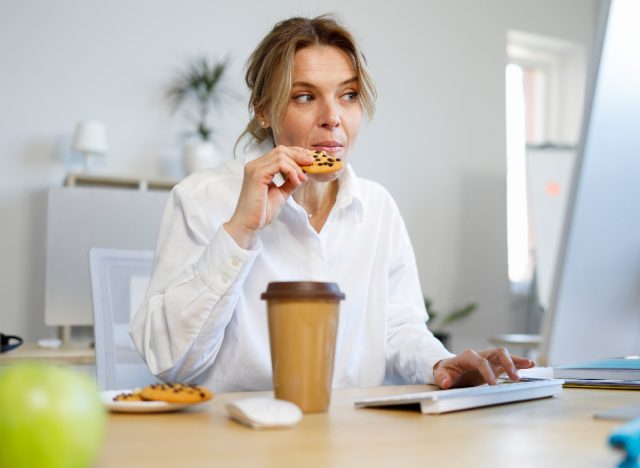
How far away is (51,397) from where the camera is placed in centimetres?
49

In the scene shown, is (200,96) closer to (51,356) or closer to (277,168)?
(51,356)

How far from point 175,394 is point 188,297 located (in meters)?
0.36

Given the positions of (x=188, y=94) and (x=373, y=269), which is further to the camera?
(x=188, y=94)

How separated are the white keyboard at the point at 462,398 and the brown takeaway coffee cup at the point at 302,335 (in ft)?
0.34

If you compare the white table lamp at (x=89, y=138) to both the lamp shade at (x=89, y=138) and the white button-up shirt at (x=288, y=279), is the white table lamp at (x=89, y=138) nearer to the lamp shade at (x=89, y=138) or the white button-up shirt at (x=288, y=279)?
the lamp shade at (x=89, y=138)

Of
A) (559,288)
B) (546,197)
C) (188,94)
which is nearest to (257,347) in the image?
(559,288)

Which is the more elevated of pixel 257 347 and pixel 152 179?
pixel 152 179

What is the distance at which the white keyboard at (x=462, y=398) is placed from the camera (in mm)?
864

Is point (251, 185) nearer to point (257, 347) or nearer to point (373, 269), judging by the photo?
Result: point (257, 347)

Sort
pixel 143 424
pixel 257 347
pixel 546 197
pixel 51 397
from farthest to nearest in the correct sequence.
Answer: pixel 546 197
pixel 257 347
pixel 143 424
pixel 51 397

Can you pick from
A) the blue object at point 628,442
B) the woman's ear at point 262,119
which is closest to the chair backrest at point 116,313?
the woman's ear at point 262,119

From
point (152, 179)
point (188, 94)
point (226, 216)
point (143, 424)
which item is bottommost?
point (143, 424)

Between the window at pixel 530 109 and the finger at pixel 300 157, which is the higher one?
the window at pixel 530 109

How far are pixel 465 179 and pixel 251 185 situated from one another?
4.54 m
